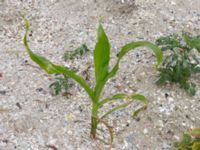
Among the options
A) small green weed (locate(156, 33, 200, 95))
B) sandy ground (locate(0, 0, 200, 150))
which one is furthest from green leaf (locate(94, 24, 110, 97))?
small green weed (locate(156, 33, 200, 95))

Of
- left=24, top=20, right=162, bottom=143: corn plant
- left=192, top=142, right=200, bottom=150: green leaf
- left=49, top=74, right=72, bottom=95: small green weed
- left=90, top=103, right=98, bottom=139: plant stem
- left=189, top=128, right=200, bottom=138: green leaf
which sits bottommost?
left=192, top=142, right=200, bottom=150: green leaf

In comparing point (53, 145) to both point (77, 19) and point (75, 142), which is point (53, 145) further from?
point (77, 19)

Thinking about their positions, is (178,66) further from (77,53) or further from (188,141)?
(77,53)

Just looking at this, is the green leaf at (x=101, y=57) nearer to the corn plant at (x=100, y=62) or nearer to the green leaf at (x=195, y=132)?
the corn plant at (x=100, y=62)

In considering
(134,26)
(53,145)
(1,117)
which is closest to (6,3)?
(134,26)

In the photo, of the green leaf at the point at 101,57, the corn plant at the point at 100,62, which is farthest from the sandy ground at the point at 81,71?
the green leaf at the point at 101,57

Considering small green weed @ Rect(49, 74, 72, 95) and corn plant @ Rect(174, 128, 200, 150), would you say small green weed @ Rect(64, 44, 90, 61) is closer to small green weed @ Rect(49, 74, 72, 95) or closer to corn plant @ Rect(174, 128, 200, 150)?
small green weed @ Rect(49, 74, 72, 95)
